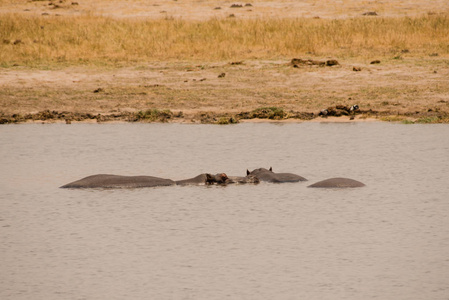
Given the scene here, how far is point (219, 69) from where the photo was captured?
23.0m

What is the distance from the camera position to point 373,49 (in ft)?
82.7

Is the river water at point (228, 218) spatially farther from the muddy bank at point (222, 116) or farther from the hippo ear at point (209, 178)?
the muddy bank at point (222, 116)

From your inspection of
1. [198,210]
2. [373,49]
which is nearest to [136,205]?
[198,210]

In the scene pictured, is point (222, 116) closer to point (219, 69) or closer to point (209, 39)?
point (219, 69)

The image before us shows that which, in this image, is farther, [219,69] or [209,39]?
[209,39]

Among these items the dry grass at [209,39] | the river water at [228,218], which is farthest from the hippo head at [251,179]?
the dry grass at [209,39]

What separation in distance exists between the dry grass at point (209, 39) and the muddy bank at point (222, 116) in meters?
5.64

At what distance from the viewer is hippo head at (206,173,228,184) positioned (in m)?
12.1

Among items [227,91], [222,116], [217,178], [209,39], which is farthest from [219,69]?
[217,178]

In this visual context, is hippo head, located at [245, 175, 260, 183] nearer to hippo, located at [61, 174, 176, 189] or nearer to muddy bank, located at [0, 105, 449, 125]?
hippo, located at [61, 174, 176, 189]

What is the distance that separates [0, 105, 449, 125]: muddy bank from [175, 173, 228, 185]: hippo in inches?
222

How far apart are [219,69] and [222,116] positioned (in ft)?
15.3

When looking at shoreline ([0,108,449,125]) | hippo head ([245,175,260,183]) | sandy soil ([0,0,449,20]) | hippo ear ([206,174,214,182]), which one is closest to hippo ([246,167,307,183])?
hippo head ([245,175,260,183])

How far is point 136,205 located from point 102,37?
16740 millimetres
